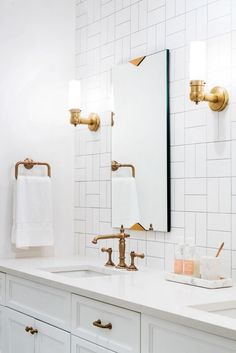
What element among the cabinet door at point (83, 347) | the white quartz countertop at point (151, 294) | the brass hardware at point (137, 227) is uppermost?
the brass hardware at point (137, 227)

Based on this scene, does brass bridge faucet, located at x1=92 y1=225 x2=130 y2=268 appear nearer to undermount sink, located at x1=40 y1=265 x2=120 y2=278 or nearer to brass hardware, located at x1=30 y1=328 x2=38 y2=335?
undermount sink, located at x1=40 y1=265 x2=120 y2=278

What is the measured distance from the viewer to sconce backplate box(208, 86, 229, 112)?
258cm

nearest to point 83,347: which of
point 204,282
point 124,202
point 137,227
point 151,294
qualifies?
point 151,294

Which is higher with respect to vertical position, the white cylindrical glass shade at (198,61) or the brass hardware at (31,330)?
the white cylindrical glass shade at (198,61)

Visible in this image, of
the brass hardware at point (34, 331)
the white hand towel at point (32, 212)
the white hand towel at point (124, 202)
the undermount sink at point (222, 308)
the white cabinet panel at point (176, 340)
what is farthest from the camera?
the white hand towel at point (32, 212)

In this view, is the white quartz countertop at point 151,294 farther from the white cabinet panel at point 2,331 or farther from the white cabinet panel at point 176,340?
the white cabinet panel at point 2,331

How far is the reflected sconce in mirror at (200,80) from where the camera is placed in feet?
8.42

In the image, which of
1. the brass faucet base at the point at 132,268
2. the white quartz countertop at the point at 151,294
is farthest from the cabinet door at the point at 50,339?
the brass faucet base at the point at 132,268

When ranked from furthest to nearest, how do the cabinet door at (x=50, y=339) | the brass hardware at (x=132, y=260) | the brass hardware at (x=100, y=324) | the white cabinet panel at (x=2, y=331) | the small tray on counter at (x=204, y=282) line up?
1. the white cabinet panel at (x=2, y=331)
2. the brass hardware at (x=132, y=260)
3. the cabinet door at (x=50, y=339)
4. the small tray on counter at (x=204, y=282)
5. the brass hardware at (x=100, y=324)

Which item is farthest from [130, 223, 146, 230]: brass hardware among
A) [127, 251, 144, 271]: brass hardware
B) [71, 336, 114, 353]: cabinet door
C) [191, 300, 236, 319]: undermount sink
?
[191, 300, 236, 319]: undermount sink

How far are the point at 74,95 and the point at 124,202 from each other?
28.5 inches

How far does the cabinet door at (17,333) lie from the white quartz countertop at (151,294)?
0.70 ft

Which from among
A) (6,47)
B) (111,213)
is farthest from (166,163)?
(6,47)

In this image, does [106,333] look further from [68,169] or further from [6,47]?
[6,47]
